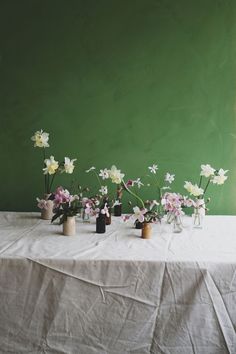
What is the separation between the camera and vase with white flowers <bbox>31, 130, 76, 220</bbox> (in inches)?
71.6

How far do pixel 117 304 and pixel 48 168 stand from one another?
821 millimetres

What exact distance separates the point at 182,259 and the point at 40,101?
4.73ft

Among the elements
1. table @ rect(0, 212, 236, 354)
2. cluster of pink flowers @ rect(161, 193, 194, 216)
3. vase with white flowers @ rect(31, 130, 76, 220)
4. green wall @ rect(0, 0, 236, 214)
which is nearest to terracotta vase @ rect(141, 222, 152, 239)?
cluster of pink flowers @ rect(161, 193, 194, 216)

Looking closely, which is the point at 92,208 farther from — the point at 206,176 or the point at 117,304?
the point at 206,176

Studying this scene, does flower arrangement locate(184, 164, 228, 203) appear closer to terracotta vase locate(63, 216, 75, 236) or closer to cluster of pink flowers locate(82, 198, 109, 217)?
cluster of pink flowers locate(82, 198, 109, 217)

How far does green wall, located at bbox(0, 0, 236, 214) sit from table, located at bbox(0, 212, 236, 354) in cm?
95

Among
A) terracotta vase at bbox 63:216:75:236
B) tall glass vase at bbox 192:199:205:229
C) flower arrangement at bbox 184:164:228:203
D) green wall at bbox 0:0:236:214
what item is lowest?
terracotta vase at bbox 63:216:75:236

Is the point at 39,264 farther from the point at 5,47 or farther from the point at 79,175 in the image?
the point at 5,47

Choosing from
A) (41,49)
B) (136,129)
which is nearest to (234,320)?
(136,129)

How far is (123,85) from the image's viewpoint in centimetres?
221

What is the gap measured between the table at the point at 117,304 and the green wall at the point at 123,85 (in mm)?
954

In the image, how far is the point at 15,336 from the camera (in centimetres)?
138

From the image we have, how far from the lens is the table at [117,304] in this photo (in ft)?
4.47

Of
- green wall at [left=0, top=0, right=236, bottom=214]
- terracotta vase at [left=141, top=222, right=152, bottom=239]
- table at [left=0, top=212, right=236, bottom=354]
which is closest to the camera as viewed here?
table at [left=0, top=212, right=236, bottom=354]
